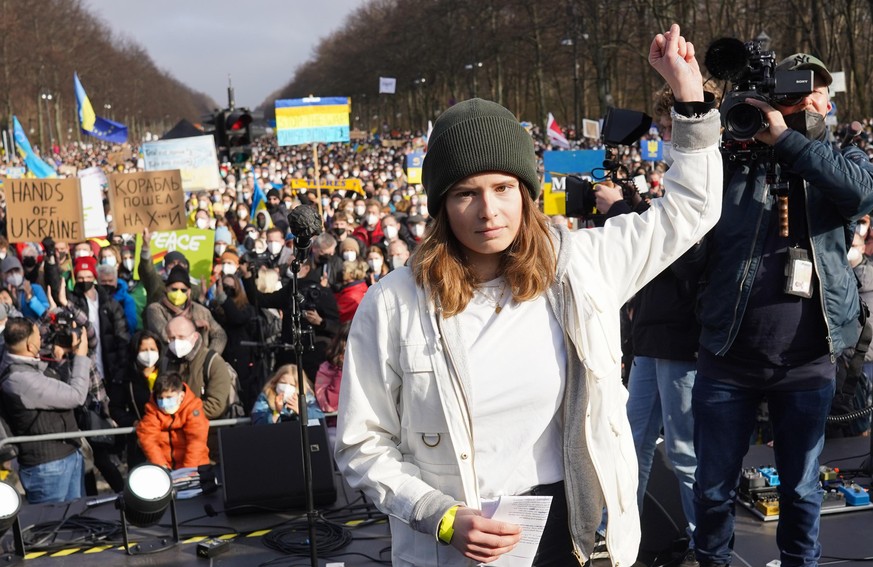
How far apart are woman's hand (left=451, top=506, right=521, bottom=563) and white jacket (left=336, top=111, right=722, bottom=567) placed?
0.05 meters

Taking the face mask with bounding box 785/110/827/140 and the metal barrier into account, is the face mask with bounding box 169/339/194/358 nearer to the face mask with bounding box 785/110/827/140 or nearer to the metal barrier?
the metal barrier

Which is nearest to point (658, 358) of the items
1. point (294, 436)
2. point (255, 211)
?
point (294, 436)

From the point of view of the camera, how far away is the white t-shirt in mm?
2020

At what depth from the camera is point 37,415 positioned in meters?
6.06

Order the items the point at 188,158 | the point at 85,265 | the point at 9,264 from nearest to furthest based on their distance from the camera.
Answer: the point at 85,265 → the point at 9,264 → the point at 188,158

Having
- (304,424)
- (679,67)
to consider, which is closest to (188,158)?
(304,424)

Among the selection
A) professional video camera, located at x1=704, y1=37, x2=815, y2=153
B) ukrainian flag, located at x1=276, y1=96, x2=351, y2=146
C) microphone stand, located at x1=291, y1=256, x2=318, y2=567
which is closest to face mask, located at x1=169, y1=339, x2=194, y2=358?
microphone stand, located at x1=291, y1=256, x2=318, y2=567

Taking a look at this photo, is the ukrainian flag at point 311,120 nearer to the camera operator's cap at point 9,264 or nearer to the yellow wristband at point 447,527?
the camera operator's cap at point 9,264

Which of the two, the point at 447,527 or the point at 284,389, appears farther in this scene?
the point at 284,389

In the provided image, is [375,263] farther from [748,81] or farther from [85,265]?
[748,81]

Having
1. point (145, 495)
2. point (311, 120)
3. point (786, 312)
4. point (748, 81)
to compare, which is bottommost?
point (145, 495)

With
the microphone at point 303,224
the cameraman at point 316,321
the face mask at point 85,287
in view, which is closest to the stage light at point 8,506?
the microphone at point 303,224

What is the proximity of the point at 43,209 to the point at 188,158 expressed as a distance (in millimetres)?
6536

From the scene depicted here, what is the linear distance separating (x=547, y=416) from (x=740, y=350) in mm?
1444
